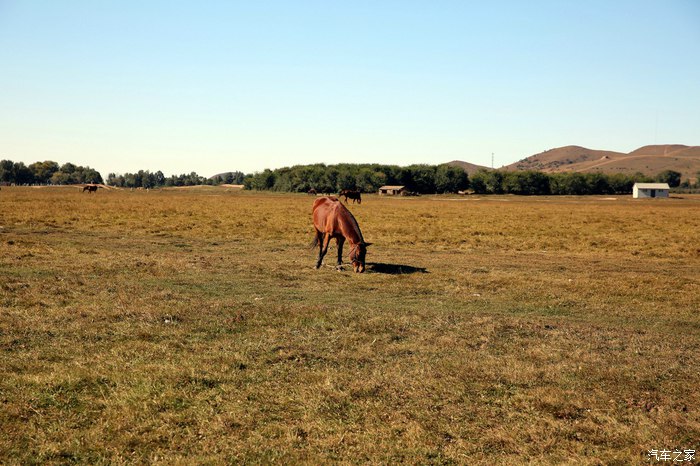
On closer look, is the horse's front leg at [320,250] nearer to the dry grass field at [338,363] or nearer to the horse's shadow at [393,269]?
the dry grass field at [338,363]

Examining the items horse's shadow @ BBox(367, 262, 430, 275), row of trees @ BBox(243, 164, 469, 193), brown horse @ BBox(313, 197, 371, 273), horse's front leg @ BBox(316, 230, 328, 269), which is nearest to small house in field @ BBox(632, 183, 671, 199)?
row of trees @ BBox(243, 164, 469, 193)

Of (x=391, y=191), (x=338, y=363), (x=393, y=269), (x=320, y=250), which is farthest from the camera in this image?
(x=391, y=191)

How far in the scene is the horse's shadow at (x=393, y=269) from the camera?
69.2 ft

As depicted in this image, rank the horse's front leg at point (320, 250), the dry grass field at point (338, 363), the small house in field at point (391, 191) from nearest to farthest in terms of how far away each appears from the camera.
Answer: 1. the dry grass field at point (338, 363)
2. the horse's front leg at point (320, 250)
3. the small house in field at point (391, 191)

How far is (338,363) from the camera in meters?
9.95

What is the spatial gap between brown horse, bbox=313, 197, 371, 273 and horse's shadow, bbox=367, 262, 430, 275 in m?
0.86

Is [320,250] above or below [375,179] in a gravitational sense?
below

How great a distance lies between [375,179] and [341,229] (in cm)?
14919

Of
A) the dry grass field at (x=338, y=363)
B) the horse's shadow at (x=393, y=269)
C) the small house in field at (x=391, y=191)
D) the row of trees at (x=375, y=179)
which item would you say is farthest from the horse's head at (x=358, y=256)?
the row of trees at (x=375, y=179)

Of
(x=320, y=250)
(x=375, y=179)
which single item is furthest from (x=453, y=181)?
(x=320, y=250)

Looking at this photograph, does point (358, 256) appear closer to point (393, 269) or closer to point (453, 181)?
point (393, 269)

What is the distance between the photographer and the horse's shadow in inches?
830

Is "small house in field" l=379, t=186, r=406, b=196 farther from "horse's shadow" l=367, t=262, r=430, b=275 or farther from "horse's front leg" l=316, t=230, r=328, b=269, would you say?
"horse's shadow" l=367, t=262, r=430, b=275

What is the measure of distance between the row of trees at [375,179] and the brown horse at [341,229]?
466ft
